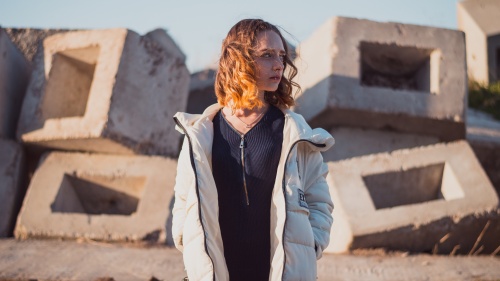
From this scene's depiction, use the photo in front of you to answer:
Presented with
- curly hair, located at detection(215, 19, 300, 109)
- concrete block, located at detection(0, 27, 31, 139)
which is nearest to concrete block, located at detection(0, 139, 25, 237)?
concrete block, located at detection(0, 27, 31, 139)

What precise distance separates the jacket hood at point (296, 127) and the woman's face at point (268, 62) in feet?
0.42

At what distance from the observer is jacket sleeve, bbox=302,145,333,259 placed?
1.83 metres

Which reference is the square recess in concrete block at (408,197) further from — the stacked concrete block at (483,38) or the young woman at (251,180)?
the stacked concrete block at (483,38)

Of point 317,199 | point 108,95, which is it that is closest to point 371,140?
point 108,95

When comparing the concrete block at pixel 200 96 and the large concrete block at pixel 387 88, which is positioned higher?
the large concrete block at pixel 387 88

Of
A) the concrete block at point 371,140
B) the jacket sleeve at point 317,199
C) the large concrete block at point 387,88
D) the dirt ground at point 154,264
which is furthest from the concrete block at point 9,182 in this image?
the jacket sleeve at point 317,199

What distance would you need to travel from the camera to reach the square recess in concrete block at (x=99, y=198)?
428cm

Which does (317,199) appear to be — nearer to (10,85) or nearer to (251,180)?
(251,180)

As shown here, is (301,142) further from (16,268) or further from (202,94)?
(202,94)

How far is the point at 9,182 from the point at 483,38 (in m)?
10.5

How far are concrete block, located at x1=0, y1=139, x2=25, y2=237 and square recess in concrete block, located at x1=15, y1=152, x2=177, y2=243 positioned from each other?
0.80 feet

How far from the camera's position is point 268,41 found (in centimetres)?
188

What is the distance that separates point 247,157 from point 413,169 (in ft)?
9.43

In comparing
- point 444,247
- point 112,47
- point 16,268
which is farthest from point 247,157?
point 112,47
